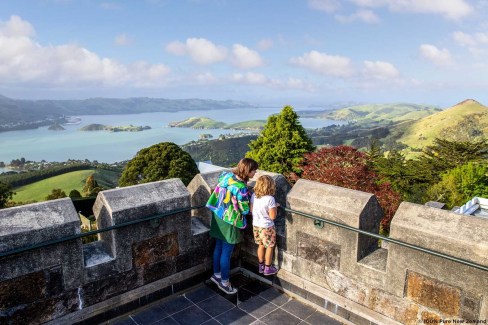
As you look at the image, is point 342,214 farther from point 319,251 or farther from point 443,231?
point 443,231

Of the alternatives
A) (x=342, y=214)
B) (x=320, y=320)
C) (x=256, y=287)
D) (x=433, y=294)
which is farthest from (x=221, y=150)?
(x=433, y=294)

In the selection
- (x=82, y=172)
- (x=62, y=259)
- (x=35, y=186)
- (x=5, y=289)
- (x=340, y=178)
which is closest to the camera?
(x=5, y=289)

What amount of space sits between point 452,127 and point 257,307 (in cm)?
12044

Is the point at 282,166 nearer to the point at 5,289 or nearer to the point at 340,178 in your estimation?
the point at 340,178

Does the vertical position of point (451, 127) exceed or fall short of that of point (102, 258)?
it falls short

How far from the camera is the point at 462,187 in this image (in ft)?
70.9

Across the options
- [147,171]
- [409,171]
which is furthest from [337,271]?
[147,171]

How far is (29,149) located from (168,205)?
217939 mm

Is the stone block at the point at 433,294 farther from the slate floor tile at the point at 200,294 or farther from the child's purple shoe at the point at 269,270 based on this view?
the slate floor tile at the point at 200,294

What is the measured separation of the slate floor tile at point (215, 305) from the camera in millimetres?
3836

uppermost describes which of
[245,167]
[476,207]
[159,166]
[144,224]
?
[245,167]

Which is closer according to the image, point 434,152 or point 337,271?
point 337,271

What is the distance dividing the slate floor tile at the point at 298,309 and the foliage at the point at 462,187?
20141mm

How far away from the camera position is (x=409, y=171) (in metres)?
27.8
